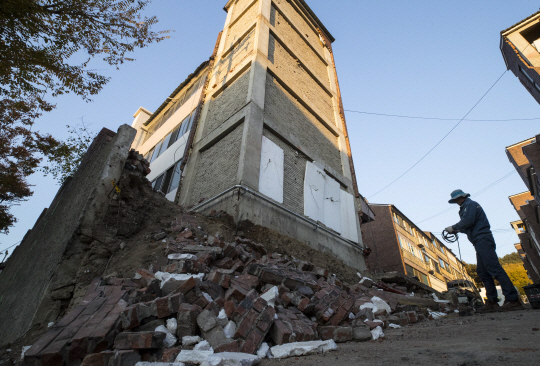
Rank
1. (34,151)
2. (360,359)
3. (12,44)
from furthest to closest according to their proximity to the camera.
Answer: (34,151) → (12,44) → (360,359)

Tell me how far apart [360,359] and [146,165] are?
5506 millimetres

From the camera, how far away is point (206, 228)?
20.0ft

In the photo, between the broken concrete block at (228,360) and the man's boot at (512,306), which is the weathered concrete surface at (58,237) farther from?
the man's boot at (512,306)

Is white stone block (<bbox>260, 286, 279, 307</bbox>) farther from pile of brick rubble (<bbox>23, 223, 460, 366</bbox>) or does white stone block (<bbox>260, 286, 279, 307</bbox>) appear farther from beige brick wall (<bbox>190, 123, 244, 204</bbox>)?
beige brick wall (<bbox>190, 123, 244, 204</bbox>)

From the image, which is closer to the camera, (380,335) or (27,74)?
(380,335)

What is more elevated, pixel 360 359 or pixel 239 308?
pixel 239 308

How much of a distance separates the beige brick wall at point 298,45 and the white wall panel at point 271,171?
21.1 feet

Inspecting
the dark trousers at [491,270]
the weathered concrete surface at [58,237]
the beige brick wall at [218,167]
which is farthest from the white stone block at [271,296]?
the beige brick wall at [218,167]

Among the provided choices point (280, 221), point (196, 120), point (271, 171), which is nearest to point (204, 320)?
point (280, 221)

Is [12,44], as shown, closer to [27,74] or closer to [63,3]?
[27,74]

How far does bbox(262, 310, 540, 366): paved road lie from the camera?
157 centimetres

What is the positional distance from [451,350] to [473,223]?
11.1 feet

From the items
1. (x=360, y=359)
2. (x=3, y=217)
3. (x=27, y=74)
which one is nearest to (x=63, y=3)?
(x=27, y=74)

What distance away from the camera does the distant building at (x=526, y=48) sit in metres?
11.2
